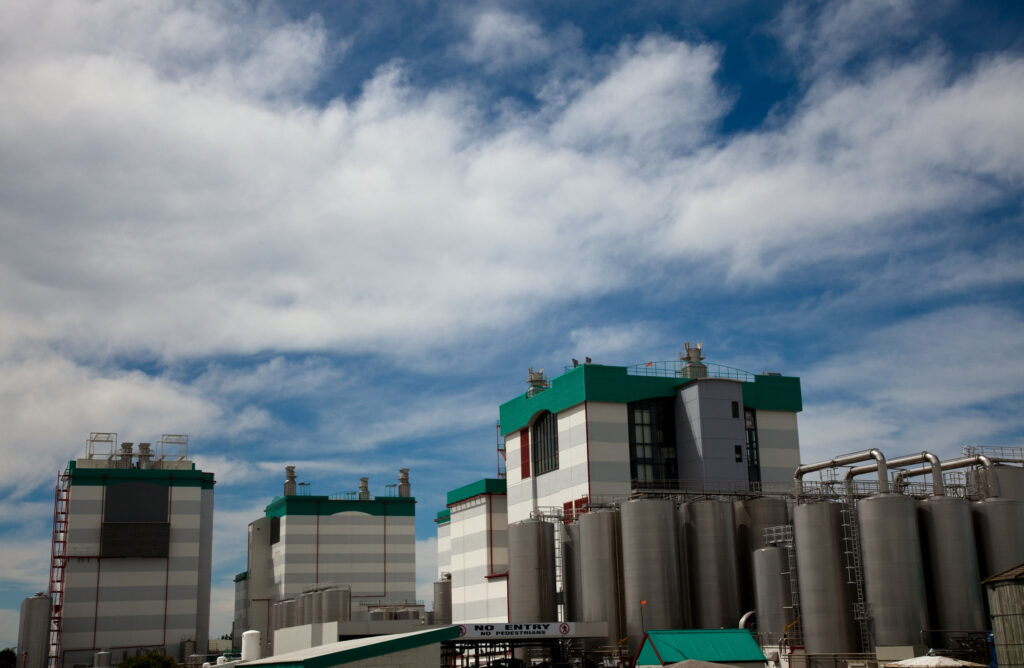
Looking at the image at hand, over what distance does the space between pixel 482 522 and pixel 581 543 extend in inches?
1065

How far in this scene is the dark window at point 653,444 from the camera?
250ft

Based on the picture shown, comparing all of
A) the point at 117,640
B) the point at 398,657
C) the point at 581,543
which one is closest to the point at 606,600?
the point at 581,543

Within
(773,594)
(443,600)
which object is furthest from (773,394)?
(443,600)

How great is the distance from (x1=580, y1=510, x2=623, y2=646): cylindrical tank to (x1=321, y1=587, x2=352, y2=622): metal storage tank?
27.7 m

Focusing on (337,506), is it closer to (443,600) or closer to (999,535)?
(443,600)

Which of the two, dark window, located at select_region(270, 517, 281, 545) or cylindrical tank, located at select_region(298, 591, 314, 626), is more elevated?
dark window, located at select_region(270, 517, 281, 545)

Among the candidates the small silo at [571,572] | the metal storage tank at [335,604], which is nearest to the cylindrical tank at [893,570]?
the small silo at [571,572]

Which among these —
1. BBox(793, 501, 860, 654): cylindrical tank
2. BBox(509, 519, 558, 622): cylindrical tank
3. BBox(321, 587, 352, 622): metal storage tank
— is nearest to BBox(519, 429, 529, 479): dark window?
BBox(509, 519, 558, 622): cylindrical tank

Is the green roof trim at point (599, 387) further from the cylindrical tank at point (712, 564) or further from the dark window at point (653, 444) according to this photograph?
the cylindrical tank at point (712, 564)

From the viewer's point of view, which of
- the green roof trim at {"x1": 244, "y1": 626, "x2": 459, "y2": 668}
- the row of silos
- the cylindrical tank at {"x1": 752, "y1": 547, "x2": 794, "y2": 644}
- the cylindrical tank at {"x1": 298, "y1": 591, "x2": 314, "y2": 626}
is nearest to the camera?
the green roof trim at {"x1": 244, "y1": 626, "x2": 459, "y2": 668}

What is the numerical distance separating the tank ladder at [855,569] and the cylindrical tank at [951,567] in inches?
130

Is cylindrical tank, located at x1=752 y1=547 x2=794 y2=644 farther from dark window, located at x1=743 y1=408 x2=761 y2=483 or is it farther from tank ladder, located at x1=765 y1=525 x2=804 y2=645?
dark window, located at x1=743 y1=408 x2=761 y2=483

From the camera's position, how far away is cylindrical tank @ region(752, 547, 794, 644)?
54656 mm

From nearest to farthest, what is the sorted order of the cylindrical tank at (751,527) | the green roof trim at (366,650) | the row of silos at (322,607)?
1. the green roof trim at (366,650)
2. the cylindrical tank at (751,527)
3. the row of silos at (322,607)
